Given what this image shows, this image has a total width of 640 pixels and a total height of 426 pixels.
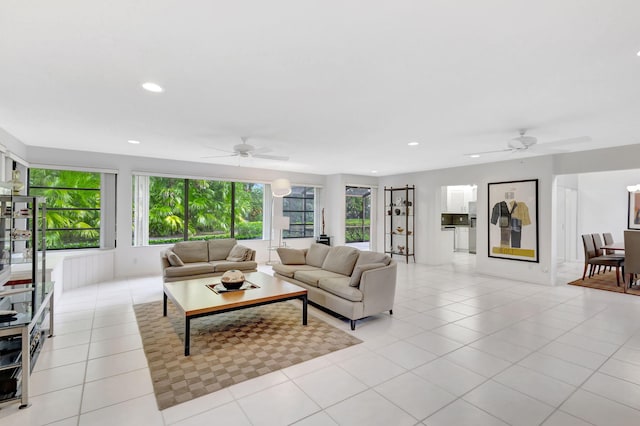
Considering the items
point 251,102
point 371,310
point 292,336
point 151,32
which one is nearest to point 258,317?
point 292,336

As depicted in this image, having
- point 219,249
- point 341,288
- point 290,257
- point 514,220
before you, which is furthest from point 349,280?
point 514,220

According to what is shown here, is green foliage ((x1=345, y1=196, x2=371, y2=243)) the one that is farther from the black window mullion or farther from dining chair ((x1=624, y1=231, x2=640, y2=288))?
dining chair ((x1=624, y1=231, x2=640, y2=288))

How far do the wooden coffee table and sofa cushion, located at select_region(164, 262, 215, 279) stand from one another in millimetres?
1038

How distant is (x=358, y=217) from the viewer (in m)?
10.5

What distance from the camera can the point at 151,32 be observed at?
6.56 ft

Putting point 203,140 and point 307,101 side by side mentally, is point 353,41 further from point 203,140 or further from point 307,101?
point 203,140

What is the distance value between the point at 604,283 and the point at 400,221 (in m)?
4.65

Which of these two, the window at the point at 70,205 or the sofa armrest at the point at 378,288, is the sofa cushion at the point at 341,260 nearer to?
the sofa armrest at the point at 378,288

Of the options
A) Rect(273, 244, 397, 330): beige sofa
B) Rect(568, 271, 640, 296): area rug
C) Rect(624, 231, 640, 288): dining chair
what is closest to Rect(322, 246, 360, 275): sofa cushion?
Rect(273, 244, 397, 330): beige sofa

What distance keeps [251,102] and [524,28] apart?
2.44 metres

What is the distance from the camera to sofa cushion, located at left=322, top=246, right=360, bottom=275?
491 cm

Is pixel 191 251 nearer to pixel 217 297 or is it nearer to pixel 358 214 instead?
pixel 217 297

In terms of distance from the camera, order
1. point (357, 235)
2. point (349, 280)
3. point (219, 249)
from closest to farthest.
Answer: point (349, 280), point (219, 249), point (357, 235)

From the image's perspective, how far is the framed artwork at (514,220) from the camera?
20.6 feet
